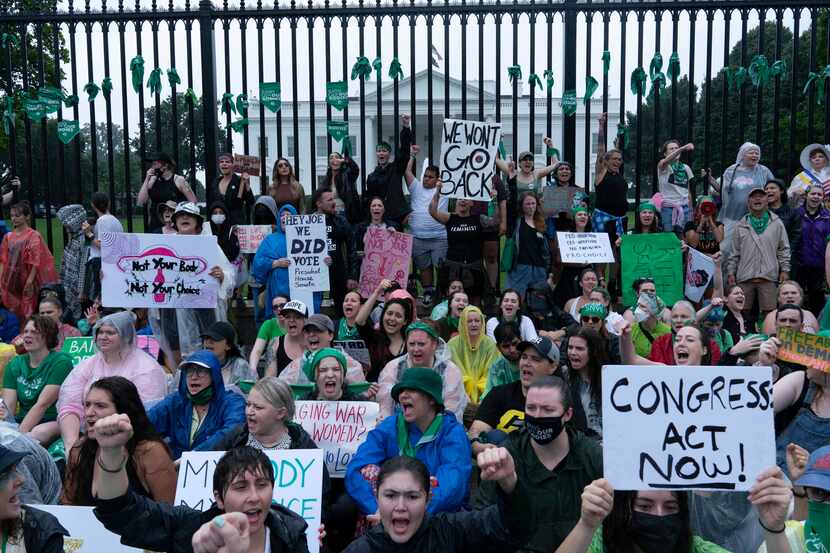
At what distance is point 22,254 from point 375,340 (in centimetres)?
489

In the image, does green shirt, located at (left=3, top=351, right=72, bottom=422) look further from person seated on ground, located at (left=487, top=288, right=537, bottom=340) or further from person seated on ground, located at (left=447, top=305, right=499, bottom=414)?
person seated on ground, located at (left=487, top=288, right=537, bottom=340)

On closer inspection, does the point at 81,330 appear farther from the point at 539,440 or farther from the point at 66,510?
the point at 539,440

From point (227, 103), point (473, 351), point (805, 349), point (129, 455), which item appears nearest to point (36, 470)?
point (129, 455)

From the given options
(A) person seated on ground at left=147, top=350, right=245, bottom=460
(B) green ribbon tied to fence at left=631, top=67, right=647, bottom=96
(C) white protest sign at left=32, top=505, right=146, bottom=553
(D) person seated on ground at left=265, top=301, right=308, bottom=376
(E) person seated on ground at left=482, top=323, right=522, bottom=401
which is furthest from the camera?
(B) green ribbon tied to fence at left=631, top=67, right=647, bottom=96

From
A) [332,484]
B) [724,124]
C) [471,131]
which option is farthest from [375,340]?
[724,124]

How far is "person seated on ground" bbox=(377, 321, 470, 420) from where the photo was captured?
6.83 m

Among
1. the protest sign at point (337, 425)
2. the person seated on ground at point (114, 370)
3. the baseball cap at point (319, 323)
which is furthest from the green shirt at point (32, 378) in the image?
the protest sign at point (337, 425)

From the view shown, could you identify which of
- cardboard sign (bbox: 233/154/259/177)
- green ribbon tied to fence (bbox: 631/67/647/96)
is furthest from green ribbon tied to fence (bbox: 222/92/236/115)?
green ribbon tied to fence (bbox: 631/67/647/96)

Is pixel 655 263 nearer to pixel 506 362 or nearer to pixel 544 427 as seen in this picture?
pixel 506 362

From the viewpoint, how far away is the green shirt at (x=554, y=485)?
4117 millimetres

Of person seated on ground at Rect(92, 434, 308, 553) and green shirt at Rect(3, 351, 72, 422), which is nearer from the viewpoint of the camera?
person seated on ground at Rect(92, 434, 308, 553)

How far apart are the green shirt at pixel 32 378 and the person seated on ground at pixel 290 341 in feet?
5.53

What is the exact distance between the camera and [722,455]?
152 inches

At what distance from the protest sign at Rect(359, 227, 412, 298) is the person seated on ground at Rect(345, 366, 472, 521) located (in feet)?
15.3
